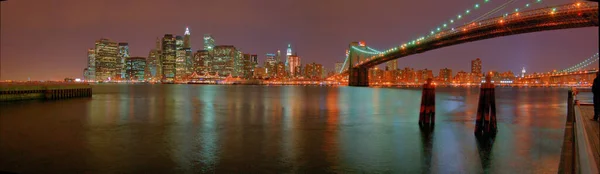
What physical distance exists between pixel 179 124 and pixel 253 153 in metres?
8.58

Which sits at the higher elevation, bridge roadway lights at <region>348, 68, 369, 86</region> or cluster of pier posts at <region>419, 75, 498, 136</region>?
bridge roadway lights at <region>348, 68, 369, 86</region>

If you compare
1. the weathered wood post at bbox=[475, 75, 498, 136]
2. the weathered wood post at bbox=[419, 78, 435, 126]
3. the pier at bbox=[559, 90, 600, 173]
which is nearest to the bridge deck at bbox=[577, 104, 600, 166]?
the pier at bbox=[559, 90, 600, 173]

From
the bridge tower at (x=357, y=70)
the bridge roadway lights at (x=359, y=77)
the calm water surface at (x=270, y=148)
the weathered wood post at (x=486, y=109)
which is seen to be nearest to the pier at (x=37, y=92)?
the calm water surface at (x=270, y=148)

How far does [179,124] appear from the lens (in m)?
18.8

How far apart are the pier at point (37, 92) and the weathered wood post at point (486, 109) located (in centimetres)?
3304

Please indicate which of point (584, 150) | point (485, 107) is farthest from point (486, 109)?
point (584, 150)

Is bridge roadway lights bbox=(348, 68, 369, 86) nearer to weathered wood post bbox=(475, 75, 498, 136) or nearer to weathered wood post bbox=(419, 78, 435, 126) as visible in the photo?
weathered wood post bbox=(419, 78, 435, 126)

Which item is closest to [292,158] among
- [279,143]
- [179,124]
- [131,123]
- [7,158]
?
[279,143]

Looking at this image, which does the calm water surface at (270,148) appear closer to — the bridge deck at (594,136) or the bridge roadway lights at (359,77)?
the bridge deck at (594,136)

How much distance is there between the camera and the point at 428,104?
56.1ft

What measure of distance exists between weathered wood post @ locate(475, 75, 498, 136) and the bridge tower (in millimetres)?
78552

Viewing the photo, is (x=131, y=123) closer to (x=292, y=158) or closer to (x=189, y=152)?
(x=189, y=152)

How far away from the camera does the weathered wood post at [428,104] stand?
643 inches

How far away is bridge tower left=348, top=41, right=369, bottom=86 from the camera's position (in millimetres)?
94312
